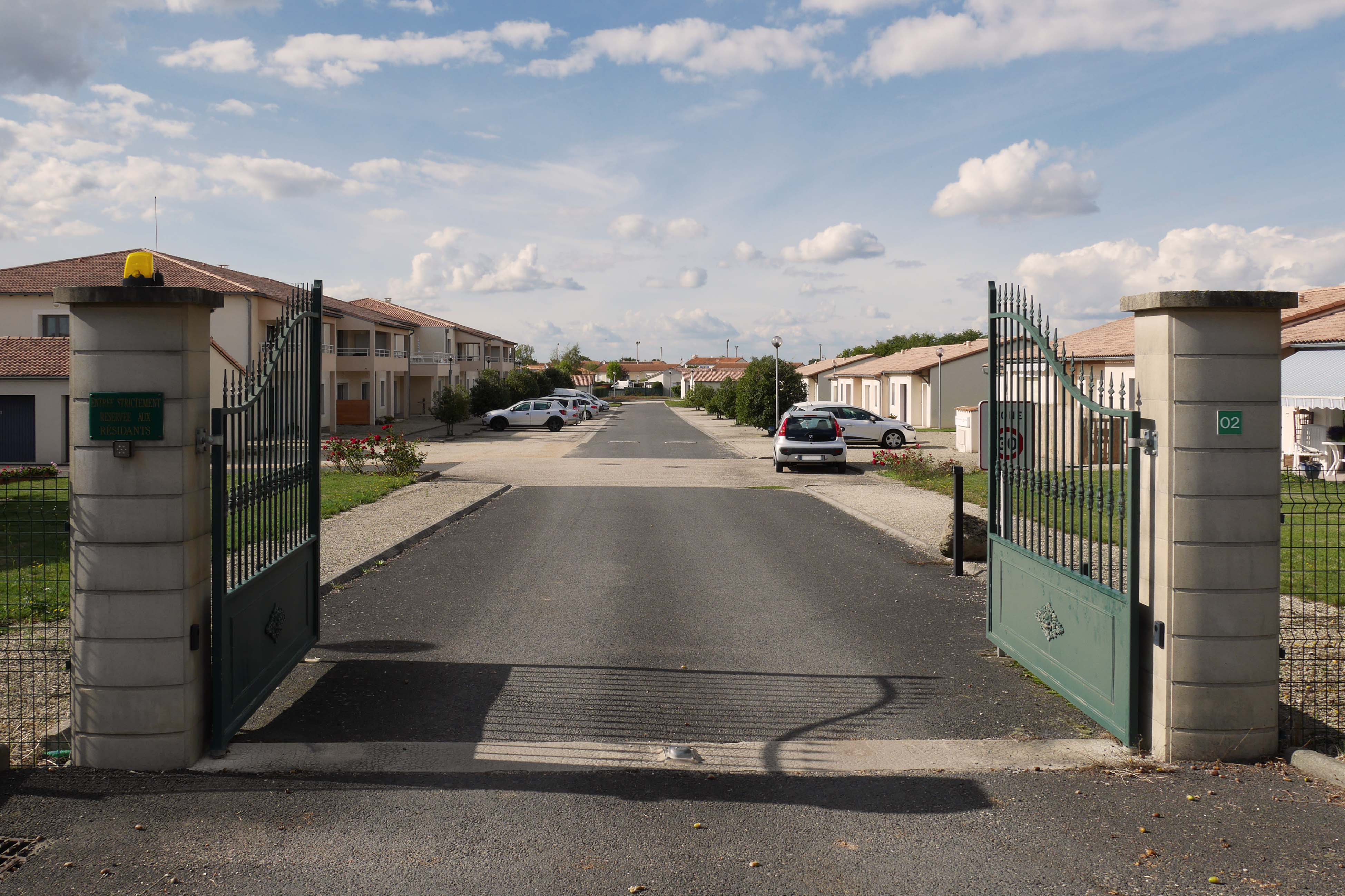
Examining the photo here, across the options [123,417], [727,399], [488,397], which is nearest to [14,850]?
[123,417]

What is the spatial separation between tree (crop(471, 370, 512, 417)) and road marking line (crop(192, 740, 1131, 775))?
163ft

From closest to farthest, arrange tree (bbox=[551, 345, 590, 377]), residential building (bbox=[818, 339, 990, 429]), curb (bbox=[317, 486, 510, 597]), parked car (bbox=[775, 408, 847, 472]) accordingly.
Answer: curb (bbox=[317, 486, 510, 597]), parked car (bbox=[775, 408, 847, 472]), residential building (bbox=[818, 339, 990, 429]), tree (bbox=[551, 345, 590, 377])

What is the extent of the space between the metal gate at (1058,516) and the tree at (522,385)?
5414cm

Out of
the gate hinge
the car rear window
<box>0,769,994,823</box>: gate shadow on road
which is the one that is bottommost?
<box>0,769,994,823</box>: gate shadow on road

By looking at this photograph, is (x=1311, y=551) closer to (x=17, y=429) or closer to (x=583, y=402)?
(x=17, y=429)

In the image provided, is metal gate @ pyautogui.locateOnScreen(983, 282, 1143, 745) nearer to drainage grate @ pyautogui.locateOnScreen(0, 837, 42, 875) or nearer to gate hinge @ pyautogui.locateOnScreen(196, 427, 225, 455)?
gate hinge @ pyautogui.locateOnScreen(196, 427, 225, 455)

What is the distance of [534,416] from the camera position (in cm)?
5100

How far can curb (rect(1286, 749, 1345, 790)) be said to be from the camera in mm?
4789

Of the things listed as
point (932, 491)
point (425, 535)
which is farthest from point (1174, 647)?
point (932, 491)

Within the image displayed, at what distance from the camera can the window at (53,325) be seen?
1404 inches

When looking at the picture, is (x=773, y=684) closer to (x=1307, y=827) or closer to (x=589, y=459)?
(x=1307, y=827)

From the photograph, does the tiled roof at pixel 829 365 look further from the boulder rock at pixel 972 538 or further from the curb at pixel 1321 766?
the curb at pixel 1321 766

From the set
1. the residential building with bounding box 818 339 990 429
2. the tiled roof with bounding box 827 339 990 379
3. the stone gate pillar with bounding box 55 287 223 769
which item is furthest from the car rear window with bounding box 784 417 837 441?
the stone gate pillar with bounding box 55 287 223 769

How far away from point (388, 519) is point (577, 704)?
31.5ft
